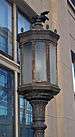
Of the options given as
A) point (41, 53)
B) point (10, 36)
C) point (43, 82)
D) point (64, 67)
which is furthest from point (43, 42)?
point (64, 67)

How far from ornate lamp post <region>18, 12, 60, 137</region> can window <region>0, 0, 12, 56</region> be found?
321 centimetres

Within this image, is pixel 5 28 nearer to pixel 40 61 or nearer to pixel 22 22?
pixel 22 22

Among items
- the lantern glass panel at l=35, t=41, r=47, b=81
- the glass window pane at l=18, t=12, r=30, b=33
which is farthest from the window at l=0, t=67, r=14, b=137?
the lantern glass panel at l=35, t=41, r=47, b=81

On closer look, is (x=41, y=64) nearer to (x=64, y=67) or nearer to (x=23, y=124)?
(x=23, y=124)

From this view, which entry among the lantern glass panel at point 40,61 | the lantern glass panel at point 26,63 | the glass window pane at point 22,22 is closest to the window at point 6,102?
the glass window pane at point 22,22

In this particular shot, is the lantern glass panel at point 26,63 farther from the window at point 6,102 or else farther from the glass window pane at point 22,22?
the glass window pane at point 22,22

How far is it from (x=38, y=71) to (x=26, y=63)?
7.9 inches

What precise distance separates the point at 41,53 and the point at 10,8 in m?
4.12

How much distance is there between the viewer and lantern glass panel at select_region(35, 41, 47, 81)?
4114mm

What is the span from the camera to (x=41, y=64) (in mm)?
4156

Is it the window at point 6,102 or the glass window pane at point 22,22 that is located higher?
the glass window pane at point 22,22

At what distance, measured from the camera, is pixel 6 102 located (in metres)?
7.51

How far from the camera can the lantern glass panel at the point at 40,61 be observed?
162 inches

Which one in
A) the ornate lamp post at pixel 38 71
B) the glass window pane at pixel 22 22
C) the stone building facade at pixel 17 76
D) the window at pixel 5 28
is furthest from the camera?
the glass window pane at pixel 22 22
